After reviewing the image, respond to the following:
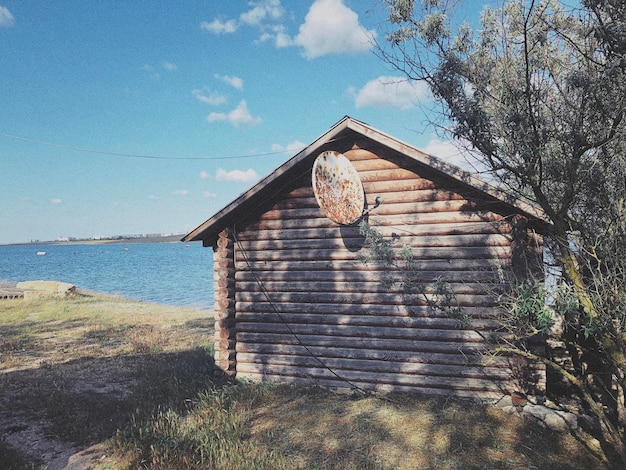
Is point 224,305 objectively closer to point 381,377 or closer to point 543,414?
point 381,377

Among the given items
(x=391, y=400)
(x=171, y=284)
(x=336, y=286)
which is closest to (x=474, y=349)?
(x=391, y=400)

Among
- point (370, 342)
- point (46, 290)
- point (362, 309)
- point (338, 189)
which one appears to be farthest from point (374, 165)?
point (46, 290)

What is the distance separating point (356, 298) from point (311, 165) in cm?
323

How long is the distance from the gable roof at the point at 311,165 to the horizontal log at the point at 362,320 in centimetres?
223

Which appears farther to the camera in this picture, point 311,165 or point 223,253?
point 223,253

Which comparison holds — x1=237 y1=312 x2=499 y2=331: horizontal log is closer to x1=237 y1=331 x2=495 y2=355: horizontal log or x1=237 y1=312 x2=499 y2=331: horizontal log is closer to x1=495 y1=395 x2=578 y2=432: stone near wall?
x1=237 y1=331 x2=495 y2=355: horizontal log

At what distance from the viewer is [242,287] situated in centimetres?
1021

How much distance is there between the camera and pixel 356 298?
9203 millimetres

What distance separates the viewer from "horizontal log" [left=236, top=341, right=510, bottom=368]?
815cm

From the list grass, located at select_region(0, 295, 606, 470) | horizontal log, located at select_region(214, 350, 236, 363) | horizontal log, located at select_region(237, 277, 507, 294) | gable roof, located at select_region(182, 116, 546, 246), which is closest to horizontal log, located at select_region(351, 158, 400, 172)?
gable roof, located at select_region(182, 116, 546, 246)

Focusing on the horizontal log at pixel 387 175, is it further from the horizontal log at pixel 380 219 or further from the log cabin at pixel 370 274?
the horizontal log at pixel 380 219

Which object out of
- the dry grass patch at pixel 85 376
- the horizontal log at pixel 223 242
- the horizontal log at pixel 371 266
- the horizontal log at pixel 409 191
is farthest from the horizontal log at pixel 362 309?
the horizontal log at pixel 409 191

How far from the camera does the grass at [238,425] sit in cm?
627

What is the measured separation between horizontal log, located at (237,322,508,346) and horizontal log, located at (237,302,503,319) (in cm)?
33
